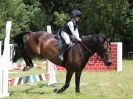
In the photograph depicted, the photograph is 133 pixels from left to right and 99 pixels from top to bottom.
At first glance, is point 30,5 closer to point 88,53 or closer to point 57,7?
point 57,7

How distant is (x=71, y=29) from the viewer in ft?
39.3

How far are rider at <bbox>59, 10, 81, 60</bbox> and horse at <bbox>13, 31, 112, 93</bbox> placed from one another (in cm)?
24

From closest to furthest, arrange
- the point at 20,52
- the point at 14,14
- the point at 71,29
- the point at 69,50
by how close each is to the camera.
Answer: the point at 71,29 < the point at 69,50 < the point at 20,52 < the point at 14,14

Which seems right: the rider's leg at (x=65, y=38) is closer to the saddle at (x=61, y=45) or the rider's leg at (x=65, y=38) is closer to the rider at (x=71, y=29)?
the rider at (x=71, y=29)

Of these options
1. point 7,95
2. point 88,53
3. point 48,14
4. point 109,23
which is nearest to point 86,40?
point 88,53

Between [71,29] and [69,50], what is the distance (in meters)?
0.63

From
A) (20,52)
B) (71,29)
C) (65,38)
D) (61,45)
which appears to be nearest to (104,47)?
(71,29)

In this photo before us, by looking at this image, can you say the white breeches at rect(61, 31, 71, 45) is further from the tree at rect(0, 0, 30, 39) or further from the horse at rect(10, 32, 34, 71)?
the tree at rect(0, 0, 30, 39)

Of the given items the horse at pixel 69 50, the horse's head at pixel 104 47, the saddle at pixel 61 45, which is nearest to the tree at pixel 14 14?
the horse at pixel 69 50

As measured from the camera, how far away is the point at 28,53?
519 inches

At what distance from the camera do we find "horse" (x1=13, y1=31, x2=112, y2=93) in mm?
11883

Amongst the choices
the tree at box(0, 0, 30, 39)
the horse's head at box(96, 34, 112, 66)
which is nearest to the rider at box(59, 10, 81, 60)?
the horse's head at box(96, 34, 112, 66)

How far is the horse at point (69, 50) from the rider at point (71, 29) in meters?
0.24

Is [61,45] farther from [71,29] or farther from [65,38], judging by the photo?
[71,29]
